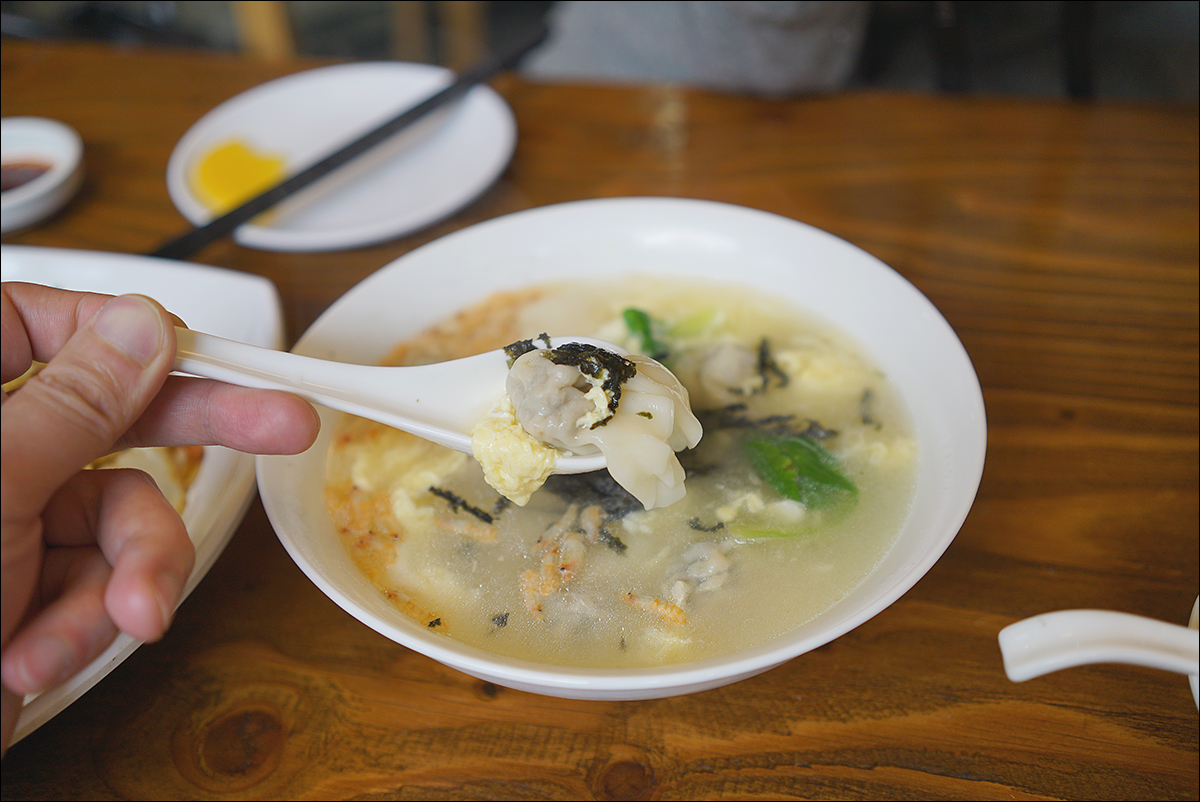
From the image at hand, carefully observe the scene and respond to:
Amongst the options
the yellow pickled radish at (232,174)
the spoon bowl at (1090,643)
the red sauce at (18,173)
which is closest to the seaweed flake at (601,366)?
the spoon bowl at (1090,643)

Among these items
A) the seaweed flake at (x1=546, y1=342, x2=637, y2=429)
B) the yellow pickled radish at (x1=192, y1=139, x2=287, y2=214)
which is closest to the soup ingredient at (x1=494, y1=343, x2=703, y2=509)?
the seaweed flake at (x1=546, y1=342, x2=637, y2=429)

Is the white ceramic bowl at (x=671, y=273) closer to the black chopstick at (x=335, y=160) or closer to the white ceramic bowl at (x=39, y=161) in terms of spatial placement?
the black chopstick at (x=335, y=160)

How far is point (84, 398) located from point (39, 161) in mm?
1526

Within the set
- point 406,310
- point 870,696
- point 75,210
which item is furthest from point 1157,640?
point 75,210

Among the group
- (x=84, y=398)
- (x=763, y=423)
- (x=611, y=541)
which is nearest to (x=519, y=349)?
(x=611, y=541)

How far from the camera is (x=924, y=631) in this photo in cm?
100

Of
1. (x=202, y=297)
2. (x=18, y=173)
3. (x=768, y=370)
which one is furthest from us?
(x=18, y=173)

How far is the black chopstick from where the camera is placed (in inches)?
61.5

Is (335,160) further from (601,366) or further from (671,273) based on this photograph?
(601,366)

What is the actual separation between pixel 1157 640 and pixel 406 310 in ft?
3.50

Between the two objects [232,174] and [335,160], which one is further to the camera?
[232,174]

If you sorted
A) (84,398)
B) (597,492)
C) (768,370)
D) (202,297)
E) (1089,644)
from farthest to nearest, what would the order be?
(202,297) → (768,370) → (597,492) → (84,398) → (1089,644)

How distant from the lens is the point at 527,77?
85.8 inches

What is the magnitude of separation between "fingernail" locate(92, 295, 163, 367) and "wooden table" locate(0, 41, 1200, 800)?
0.43 meters
